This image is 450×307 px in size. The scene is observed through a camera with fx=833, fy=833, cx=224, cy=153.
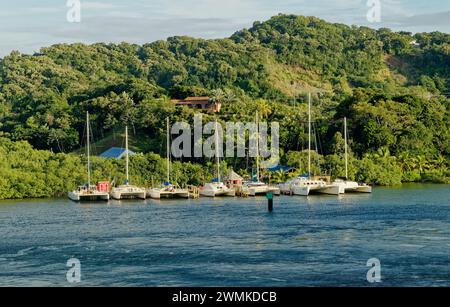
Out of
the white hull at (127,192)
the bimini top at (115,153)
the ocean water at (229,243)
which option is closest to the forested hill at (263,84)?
the bimini top at (115,153)

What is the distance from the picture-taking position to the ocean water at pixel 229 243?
102 feet

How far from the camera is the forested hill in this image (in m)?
96.9

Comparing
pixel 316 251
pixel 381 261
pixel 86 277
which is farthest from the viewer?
pixel 316 251

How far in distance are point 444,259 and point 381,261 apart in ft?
8.16

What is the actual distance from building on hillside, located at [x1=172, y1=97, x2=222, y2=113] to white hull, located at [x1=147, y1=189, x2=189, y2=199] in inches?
1285

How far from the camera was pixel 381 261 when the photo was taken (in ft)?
111

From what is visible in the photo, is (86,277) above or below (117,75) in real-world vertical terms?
below

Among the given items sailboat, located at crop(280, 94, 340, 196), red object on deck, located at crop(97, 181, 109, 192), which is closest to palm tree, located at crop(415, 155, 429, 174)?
sailboat, located at crop(280, 94, 340, 196)

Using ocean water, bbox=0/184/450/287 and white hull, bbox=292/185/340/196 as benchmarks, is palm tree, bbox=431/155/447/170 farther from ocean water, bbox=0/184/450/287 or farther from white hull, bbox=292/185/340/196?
ocean water, bbox=0/184/450/287

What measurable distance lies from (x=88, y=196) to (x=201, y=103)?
4071 centimetres

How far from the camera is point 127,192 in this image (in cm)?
7075

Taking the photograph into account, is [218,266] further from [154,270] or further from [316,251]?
[316,251]

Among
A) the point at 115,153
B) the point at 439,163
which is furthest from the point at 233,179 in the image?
the point at 439,163

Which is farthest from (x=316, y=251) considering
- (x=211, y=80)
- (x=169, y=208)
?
(x=211, y=80)
